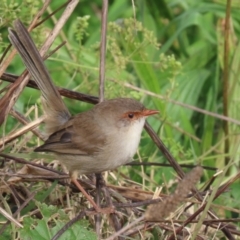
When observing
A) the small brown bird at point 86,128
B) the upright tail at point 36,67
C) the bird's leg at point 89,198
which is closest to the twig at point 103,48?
the small brown bird at point 86,128

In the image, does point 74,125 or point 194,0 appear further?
point 194,0

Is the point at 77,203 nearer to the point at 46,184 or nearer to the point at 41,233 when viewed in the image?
the point at 46,184

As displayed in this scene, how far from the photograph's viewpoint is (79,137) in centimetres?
476

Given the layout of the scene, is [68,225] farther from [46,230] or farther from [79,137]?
[79,137]

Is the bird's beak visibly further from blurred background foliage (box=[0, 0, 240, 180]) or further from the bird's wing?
blurred background foliage (box=[0, 0, 240, 180])

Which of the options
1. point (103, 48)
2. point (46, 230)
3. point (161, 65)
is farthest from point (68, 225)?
point (161, 65)

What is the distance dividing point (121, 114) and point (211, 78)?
221 cm

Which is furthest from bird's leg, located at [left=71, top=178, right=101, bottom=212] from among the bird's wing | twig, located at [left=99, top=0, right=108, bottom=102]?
twig, located at [left=99, top=0, right=108, bottom=102]

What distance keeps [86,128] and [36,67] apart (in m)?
0.48

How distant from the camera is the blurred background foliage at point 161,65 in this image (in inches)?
218

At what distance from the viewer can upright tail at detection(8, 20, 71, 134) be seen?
14.8 ft

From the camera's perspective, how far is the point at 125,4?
25.0 ft

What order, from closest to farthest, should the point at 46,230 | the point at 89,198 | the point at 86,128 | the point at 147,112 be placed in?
1. the point at 46,230
2. the point at 89,198
3. the point at 147,112
4. the point at 86,128

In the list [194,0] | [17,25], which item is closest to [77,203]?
[17,25]
